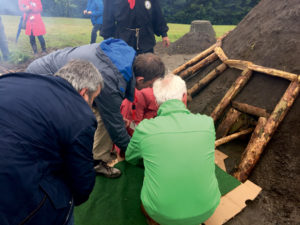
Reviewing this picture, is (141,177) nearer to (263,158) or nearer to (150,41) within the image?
(263,158)

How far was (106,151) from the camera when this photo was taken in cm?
272

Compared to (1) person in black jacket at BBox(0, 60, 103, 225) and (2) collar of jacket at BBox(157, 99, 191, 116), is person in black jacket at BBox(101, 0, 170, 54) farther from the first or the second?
(1) person in black jacket at BBox(0, 60, 103, 225)

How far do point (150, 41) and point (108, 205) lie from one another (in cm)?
315

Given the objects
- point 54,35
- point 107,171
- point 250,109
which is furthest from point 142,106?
point 54,35

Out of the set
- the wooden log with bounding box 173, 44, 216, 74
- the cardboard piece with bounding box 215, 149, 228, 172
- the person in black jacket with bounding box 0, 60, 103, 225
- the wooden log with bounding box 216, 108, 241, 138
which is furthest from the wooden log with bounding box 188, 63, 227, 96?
the person in black jacket with bounding box 0, 60, 103, 225


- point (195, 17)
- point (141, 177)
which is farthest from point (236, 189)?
point (195, 17)

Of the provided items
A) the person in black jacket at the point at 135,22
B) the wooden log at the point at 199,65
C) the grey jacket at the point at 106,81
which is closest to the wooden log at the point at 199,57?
the wooden log at the point at 199,65

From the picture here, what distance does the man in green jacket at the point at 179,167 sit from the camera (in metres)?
1.46

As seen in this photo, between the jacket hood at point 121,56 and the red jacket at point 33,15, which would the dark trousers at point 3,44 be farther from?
the jacket hood at point 121,56

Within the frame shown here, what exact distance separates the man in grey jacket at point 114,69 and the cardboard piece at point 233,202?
1.15 m

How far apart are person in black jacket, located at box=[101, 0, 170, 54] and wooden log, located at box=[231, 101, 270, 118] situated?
2.08 metres

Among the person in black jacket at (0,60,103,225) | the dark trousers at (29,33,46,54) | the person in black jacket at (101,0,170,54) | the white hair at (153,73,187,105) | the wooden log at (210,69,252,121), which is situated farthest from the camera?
the dark trousers at (29,33,46,54)

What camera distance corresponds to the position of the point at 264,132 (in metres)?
2.50

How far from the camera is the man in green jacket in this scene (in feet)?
4.78
